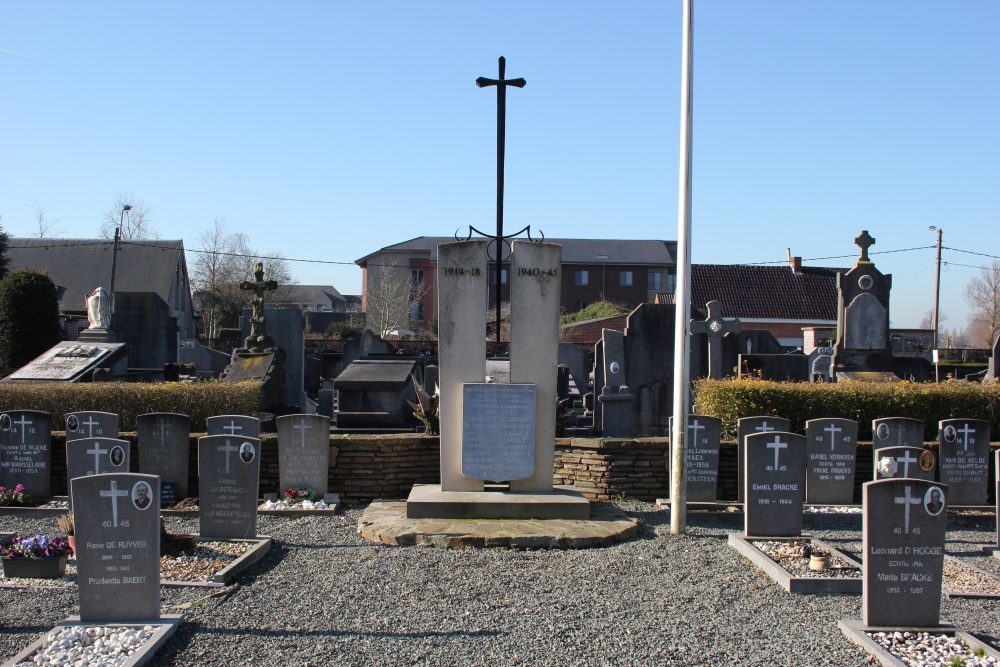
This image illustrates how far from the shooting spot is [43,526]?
29.6 feet

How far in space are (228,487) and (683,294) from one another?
4611 millimetres

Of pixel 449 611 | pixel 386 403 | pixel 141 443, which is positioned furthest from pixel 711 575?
pixel 386 403

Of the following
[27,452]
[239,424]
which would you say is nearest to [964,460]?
[239,424]

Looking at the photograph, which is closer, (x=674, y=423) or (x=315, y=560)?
(x=315, y=560)

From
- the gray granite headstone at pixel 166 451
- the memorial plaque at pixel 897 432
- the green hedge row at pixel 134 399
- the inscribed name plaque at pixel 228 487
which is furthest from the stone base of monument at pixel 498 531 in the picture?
the green hedge row at pixel 134 399

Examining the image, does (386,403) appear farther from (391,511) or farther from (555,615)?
(555,615)

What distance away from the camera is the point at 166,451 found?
10102 millimetres

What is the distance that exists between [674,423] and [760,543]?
1369 millimetres

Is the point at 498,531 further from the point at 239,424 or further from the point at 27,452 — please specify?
the point at 27,452

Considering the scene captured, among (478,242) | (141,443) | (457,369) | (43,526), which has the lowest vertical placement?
(43,526)

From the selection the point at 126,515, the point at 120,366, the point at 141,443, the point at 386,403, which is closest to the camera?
the point at 126,515

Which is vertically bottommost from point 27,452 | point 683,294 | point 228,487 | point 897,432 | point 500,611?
point 500,611

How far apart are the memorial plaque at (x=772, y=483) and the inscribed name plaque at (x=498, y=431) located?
2.22 metres

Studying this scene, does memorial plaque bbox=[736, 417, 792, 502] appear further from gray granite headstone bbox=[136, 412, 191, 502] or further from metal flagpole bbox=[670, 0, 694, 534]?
gray granite headstone bbox=[136, 412, 191, 502]
